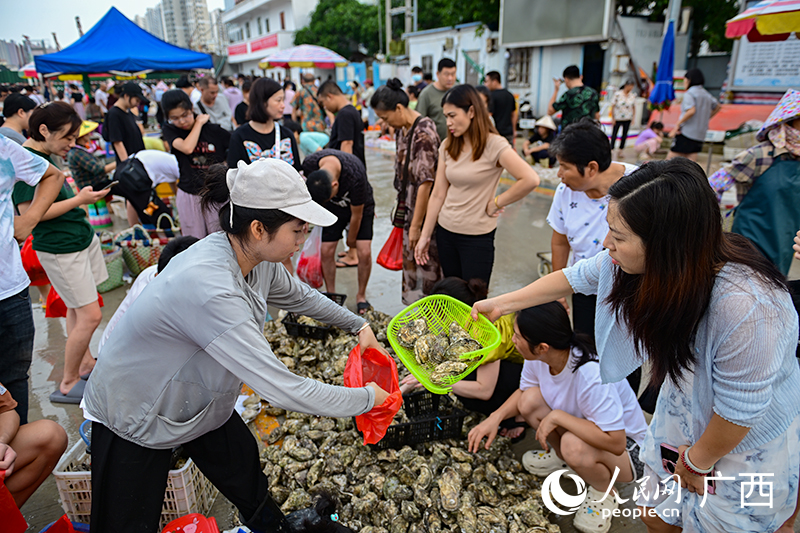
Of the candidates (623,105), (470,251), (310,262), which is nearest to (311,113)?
(310,262)

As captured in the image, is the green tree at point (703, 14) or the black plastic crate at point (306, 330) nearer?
the black plastic crate at point (306, 330)

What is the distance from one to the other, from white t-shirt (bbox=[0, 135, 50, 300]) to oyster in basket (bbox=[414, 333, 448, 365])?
1850 mm

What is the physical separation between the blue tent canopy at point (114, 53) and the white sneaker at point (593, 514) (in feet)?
34.1

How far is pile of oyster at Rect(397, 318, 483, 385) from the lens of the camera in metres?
2.26

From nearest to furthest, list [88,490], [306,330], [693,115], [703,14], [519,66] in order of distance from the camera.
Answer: [88,490]
[306,330]
[693,115]
[703,14]
[519,66]

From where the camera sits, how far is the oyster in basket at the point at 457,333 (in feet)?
7.77

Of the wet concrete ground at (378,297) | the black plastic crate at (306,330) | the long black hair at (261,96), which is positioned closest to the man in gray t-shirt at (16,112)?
the wet concrete ground at (378,297)

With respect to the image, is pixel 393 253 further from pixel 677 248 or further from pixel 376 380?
pixel 677 248

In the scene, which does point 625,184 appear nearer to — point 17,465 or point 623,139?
point 17,465

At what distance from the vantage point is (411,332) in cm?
240

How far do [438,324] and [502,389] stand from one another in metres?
0.53

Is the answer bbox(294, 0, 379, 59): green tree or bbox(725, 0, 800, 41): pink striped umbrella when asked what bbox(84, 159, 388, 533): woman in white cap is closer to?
bbox(725, 0, 800, 41): pink striped umbrella

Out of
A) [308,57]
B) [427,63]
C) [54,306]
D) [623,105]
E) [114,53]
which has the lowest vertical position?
[54,306]

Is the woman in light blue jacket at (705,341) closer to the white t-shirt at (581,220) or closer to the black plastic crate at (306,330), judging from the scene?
the white t-shirt at (581,220)
